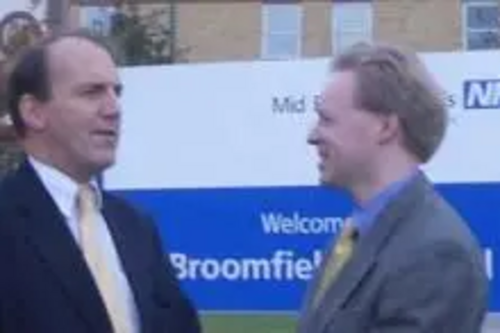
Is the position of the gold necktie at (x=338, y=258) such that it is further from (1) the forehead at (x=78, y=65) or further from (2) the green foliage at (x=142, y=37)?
(2) the green foliage at (x=142, y=37)

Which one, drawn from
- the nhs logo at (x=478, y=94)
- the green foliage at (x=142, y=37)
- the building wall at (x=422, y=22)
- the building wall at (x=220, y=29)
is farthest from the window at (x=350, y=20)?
the nhs logo at (x=478, y=94)

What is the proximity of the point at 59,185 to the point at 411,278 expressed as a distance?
930mm

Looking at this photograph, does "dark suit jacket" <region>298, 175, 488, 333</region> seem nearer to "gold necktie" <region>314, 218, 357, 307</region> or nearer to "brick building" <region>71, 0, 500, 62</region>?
"gold necktie" <region>314, 218, 357, 307</region>

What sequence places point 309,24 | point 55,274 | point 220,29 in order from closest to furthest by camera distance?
1. point 55,274
2. point 309,24
3. point 220,29

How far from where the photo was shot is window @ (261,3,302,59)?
42750 mm

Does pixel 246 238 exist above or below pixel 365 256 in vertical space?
below

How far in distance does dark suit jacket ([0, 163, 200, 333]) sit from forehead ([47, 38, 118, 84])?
236 mm

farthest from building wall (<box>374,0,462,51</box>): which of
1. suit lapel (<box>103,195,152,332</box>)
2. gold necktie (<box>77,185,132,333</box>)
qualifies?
gold necktie (<box>77,185,132,333</box>)

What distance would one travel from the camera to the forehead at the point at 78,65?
13.9 feet

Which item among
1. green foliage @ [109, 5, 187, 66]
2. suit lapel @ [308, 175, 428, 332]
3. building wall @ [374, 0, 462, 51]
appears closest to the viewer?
suit lapel @ [308, 175, 428, 332]

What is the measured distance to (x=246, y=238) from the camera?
1498 cm

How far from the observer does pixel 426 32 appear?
139 ft

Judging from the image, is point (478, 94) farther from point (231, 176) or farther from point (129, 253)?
point (129, 253)

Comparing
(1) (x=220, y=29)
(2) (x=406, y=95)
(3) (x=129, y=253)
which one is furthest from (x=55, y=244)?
(1) (x=220, y=29)
